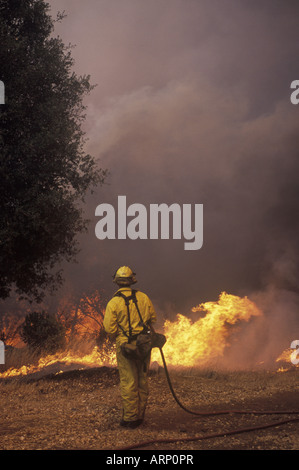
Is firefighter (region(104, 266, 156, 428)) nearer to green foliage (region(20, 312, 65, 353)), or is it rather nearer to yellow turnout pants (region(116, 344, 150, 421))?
yellow turnout pants (region(116, 344, 150, 421))

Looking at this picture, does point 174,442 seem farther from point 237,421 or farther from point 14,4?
point 14,4

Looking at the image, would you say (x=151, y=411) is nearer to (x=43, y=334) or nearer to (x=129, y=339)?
(x=129, y=339)

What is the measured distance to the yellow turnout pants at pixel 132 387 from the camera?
7.73m

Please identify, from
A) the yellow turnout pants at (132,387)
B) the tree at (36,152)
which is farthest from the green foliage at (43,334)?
the yellow turnout pants at (132,387)

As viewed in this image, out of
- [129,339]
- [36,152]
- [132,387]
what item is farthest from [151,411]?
[36,152]

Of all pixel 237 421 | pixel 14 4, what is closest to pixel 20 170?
pixel 14 4

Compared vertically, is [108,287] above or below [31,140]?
below

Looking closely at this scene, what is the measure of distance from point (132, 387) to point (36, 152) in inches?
358

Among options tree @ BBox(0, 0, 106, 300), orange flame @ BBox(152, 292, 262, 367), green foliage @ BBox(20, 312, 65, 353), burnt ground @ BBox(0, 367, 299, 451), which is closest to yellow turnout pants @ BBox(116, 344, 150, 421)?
burnt ground @ BBox(0, 367, 299, 451)

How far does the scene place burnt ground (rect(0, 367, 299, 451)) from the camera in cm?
668

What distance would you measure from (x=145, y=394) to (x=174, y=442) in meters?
1.44

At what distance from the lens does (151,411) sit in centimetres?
920

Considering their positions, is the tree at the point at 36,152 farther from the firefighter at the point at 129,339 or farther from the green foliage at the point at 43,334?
the firefighter at the point at 129,339

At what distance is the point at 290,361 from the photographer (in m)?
18.4
